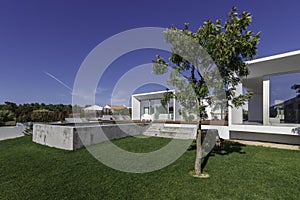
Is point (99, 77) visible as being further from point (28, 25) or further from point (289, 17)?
point (289, 17)

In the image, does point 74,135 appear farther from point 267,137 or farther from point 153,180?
point 267,137

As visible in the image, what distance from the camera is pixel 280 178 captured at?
16.2ft

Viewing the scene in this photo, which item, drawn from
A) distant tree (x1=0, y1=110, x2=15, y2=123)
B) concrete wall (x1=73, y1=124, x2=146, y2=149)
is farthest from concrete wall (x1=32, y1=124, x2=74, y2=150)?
distant tree (x1=0, y1=110, x2=15, y2=123)

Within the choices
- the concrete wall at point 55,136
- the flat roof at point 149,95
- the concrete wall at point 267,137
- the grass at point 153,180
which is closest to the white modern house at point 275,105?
the concrete wall at point 267,137

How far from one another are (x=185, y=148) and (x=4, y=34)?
54.5ft

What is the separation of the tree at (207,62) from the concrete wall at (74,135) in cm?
548

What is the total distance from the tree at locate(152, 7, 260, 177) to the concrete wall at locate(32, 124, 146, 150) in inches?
216

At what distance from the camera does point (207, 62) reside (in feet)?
17.2

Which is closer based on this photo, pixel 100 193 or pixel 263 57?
pixel 100 193

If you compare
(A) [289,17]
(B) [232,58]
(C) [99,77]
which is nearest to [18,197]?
(B) [232,58]

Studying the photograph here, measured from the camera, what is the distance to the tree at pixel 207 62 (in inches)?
186

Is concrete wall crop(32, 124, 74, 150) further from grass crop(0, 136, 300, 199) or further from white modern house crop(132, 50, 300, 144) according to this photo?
white modern house crop(132, 50, 300, 144)

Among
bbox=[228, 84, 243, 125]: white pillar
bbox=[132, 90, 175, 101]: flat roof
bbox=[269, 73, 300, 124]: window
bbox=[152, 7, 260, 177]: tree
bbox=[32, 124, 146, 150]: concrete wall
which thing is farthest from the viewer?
bbox=[132, 90, 175, 101]: flat roof

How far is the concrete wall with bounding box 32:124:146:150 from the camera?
27.9 ft
